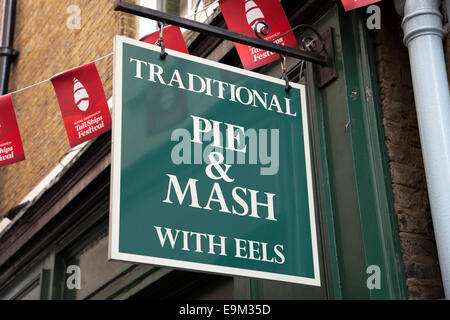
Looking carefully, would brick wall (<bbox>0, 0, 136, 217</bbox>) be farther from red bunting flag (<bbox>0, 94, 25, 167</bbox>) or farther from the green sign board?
the green sign board

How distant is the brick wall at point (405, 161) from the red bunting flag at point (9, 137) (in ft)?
9.59

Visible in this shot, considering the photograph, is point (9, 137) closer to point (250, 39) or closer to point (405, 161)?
point (250, 39)

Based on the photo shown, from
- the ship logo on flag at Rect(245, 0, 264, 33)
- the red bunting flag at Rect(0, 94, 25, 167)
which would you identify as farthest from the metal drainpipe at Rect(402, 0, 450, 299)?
the red bunting flag at Rect(0, 94, 25, 167)

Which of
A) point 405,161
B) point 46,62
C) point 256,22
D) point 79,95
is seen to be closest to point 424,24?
point 405,161

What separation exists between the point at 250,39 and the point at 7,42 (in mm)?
6702

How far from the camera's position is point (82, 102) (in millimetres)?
5617

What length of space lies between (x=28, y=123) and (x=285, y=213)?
6.35 metres

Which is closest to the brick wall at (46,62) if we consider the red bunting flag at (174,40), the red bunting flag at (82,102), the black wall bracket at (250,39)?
the red bunting flag at (82,102)

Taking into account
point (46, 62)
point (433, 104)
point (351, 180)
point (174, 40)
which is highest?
point (46, 62)

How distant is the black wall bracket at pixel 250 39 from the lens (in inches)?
148

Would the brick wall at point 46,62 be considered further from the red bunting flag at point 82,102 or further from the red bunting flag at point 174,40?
the red bunting flag at point 174,40

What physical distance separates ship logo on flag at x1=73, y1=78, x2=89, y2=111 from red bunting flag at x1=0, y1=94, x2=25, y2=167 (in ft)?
1.72
